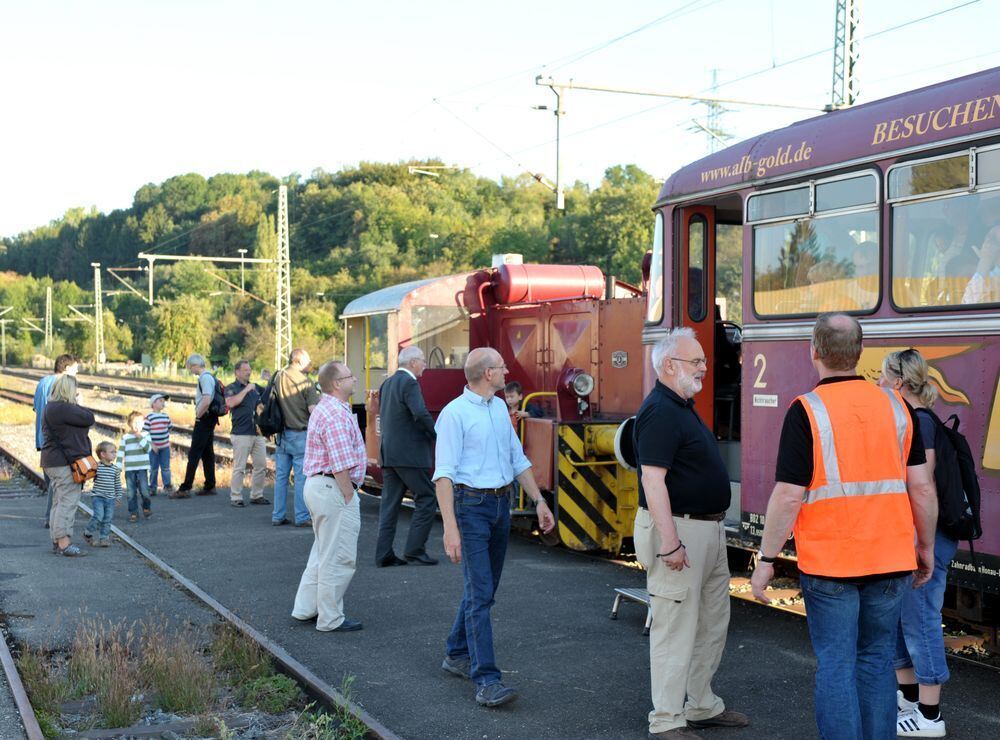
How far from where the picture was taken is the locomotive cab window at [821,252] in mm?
6738

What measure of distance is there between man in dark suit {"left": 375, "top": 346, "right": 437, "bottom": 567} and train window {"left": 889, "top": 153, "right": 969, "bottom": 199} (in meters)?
4.77

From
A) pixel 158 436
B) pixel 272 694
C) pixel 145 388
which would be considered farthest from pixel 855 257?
pixel 145 388

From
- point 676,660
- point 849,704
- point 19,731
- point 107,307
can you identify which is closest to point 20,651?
point 19,731

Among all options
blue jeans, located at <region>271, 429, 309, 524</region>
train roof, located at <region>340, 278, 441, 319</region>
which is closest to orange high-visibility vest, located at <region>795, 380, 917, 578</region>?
blue jeans, located at <region>271, 429, 309, 524</region>

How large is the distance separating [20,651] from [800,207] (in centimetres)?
623

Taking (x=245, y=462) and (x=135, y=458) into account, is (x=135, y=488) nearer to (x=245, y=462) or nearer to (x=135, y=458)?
(x=135, y=458)

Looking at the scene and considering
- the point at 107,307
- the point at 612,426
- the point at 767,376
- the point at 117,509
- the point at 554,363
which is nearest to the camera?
the point at 767,376

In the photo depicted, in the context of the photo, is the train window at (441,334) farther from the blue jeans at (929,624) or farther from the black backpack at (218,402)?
the blue jeans at (929,624)

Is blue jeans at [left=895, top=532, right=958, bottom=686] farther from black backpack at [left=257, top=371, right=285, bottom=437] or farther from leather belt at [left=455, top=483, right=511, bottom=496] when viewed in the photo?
black backpack at [left=257, top=371, right=285, bottom=437]

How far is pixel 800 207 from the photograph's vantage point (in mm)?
7297

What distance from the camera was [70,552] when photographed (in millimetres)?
10320

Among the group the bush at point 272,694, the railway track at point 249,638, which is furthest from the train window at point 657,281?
the bush at point 272,694

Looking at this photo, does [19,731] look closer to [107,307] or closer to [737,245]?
[737,245]

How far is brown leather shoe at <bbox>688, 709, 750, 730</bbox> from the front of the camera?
5.48 m
